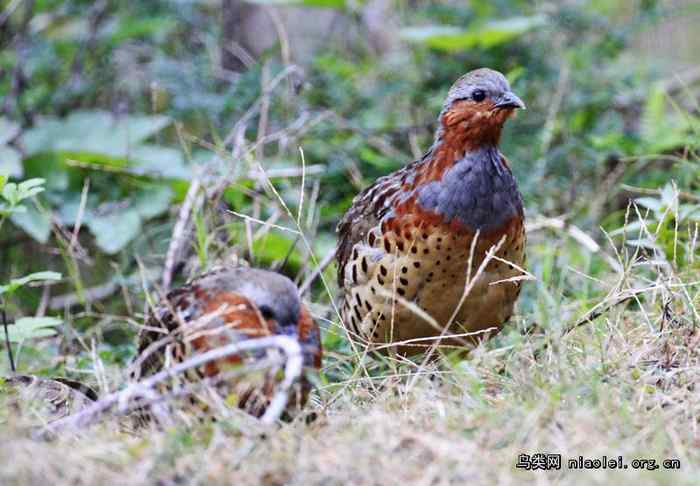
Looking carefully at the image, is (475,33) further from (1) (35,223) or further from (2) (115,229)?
(1) (35,223)

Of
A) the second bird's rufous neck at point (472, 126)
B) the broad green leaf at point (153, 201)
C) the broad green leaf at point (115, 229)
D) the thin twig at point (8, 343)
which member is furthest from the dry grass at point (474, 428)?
the broad green leaf at point (153, 201)

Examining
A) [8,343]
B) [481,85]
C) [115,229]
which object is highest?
[481,85]

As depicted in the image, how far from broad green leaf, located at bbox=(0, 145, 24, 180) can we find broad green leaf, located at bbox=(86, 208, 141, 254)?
1.63 feet

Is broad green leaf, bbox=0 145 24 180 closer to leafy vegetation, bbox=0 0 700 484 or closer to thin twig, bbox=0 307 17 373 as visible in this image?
leafy vegetation, bbox=0 0 700 484

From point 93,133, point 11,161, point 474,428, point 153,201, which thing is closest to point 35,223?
point 11,161

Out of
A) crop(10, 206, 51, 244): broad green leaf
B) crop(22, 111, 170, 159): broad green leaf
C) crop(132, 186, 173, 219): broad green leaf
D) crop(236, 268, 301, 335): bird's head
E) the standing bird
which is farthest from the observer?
crop(22, 111, 170, 159): broad green leaf

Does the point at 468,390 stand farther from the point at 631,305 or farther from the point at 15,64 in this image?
the point at 15,64

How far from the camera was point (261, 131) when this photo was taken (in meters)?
5.97

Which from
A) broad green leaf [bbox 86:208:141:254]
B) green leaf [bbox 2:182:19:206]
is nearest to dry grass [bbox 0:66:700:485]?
green leaf [bbox 2:182:19:206]

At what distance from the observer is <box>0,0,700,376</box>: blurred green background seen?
578cm

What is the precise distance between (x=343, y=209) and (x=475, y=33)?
1431 mm

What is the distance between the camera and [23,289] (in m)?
6.21

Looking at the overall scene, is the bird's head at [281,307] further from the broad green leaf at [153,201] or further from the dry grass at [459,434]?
the broad green leaf at [153,201]

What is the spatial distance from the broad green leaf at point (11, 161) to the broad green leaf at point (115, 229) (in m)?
0.50
